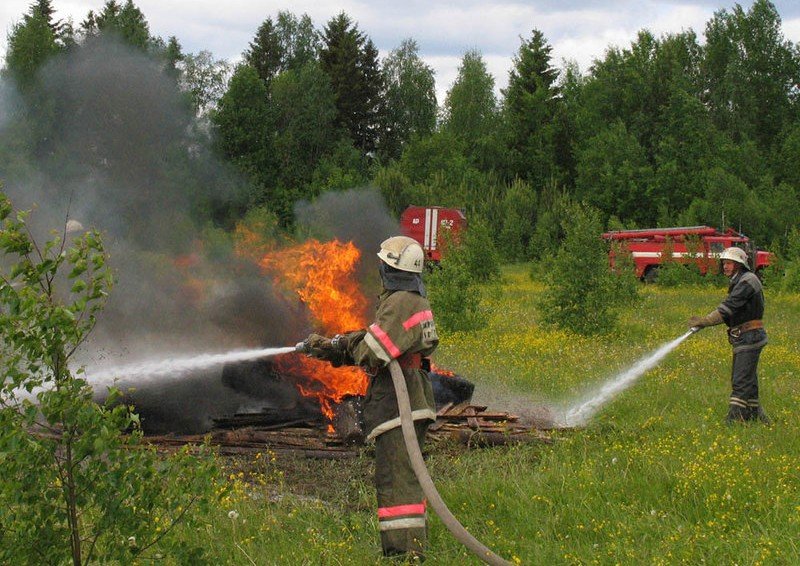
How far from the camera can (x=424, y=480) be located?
15.7 ft

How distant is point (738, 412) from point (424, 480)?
4.85 meters

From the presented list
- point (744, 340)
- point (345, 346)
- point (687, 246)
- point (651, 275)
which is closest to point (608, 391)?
point (744, 340)

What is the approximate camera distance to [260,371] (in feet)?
28.3

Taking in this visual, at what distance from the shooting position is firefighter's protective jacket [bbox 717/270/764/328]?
8422mm

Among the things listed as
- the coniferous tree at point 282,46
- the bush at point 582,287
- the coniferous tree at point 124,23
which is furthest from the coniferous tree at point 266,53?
the bush at point 582,287

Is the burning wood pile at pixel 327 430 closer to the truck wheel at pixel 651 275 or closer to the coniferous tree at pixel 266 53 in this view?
the truck wheel at pixel 651 275

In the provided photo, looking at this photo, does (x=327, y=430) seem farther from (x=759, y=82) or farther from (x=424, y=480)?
(x=759, y=82)

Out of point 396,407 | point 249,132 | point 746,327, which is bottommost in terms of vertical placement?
point 746,327

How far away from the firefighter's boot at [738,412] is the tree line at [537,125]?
28553 millimetres

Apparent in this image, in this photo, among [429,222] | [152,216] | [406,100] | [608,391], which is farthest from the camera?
[406,100]

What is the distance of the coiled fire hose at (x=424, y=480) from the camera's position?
179 inches

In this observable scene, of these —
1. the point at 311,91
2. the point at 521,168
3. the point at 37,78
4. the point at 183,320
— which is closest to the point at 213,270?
the point at 183,320

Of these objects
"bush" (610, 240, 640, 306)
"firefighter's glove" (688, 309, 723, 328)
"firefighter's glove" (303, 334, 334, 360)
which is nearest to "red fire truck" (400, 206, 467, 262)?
"bush" (610, 240, 640, 306)

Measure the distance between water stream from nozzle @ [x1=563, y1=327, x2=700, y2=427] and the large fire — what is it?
7.89 feet
